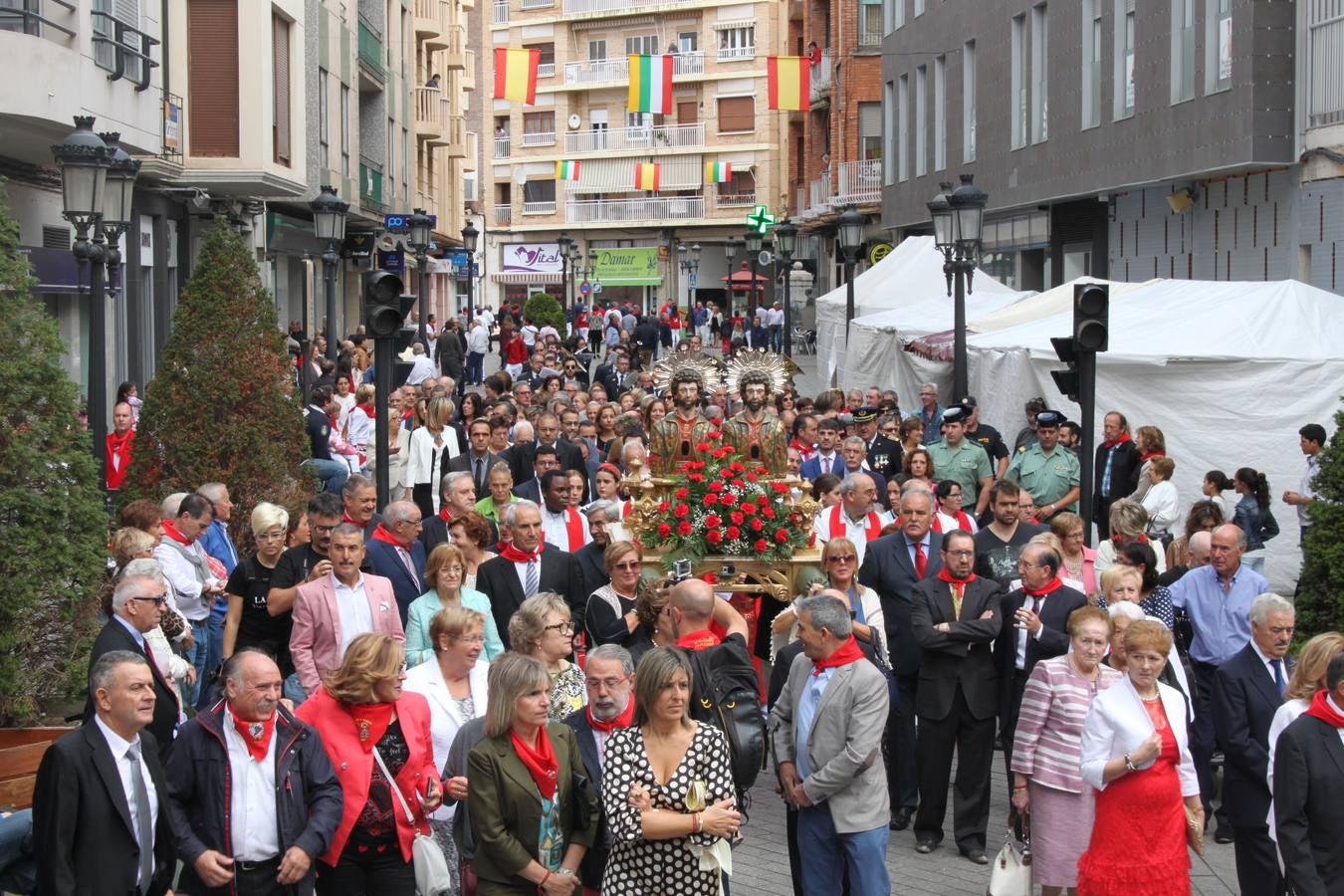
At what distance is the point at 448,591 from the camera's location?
8.41 metres

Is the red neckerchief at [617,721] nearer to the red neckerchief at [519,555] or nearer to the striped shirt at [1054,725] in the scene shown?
the striped shirt at [1054,725]

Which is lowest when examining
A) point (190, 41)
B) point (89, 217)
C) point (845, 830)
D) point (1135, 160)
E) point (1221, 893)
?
point (1221, 893)

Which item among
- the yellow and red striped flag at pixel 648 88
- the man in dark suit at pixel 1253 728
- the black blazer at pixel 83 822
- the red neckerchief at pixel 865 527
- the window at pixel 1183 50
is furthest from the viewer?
the yellow and red striped flag at pixel 648 88

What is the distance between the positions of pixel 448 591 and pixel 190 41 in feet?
62.9

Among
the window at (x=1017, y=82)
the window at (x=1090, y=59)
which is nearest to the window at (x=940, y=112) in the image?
the window at (x=1017, y=82)

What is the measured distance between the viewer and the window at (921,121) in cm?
3862

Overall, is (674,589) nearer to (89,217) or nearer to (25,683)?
(25,683)

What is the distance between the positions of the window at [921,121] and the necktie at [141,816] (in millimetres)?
34167

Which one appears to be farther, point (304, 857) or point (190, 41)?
point (190, 41)

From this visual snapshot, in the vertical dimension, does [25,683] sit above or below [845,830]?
above

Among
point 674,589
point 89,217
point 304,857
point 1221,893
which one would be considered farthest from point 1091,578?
point 89,217

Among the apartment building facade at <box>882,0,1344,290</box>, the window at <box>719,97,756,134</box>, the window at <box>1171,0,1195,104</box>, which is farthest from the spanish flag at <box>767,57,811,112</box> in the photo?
the window at <box>719,97,756,134</box>

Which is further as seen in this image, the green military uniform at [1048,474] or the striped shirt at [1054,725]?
the green military uniform at [1048,474]

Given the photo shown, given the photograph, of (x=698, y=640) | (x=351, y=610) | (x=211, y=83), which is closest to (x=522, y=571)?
(x=351, y=610)
